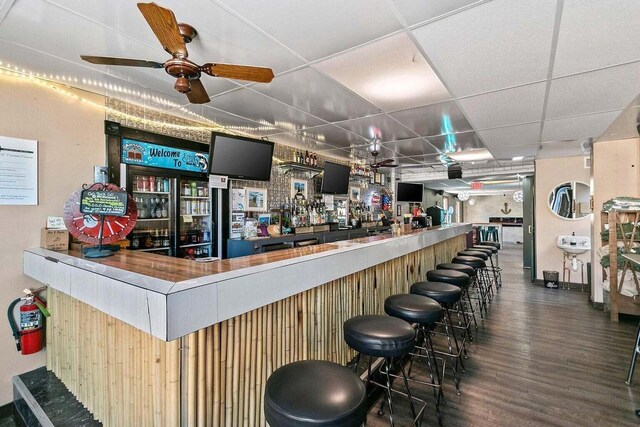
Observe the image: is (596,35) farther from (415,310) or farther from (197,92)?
(197,92)

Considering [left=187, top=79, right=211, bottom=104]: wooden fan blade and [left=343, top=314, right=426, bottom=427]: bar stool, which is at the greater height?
[left=187, top=79, right=211, bottom=104]: wooden fan blade

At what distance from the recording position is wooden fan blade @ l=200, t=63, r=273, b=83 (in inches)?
79.7

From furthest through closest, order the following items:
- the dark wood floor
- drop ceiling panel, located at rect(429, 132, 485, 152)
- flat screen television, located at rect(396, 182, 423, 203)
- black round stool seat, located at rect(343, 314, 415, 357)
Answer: flat screen television, located at rect(396, 182, 423, 203)
drop ceiling panel, located at rect(429, 132, 485, 152)
the dark wood floor
black round stool seat, located at rect(343, 314, 415, 357)

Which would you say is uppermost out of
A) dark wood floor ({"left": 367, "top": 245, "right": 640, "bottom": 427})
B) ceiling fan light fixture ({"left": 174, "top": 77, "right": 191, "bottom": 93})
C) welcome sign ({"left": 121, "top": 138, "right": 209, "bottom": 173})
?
ceiling fan light fixture ({"left": 174, "top": 77, "right": 191, "bottom": 93})

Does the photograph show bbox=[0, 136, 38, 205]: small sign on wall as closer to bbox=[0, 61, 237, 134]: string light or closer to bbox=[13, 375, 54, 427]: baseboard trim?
bbox=[0, 61, 237, 134]: string light

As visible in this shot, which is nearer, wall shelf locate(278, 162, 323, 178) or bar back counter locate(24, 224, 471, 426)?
bar back counter locate(24, 224, 471, 426)

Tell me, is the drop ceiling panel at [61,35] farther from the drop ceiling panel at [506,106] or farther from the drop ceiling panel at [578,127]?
the drop ceiling panel at [578,127]

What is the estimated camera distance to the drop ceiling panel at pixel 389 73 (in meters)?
2.29

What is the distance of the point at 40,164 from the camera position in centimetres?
278

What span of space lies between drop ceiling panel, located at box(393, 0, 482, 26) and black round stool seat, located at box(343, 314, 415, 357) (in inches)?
75.0

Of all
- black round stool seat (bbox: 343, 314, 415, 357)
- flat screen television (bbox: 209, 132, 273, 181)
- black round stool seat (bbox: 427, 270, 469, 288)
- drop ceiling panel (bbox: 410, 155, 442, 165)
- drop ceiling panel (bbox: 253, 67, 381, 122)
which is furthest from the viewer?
drop ceiling panel (bbox: 410, 155, 442, 165)

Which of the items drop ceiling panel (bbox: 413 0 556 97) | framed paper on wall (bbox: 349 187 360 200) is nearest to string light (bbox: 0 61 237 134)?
drop ceiling panel (bbox: 413 0 556 97)

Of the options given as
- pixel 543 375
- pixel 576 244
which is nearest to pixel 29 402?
pixel 543 375

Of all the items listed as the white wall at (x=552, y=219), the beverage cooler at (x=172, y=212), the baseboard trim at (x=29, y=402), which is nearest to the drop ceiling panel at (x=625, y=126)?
the white wall at (x=552, y=219)
